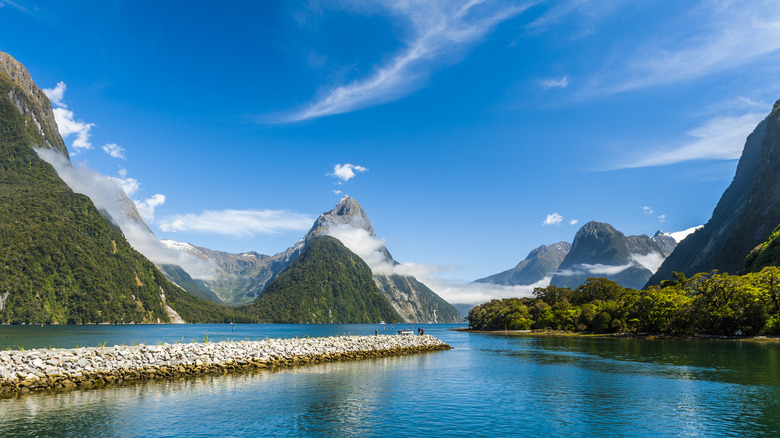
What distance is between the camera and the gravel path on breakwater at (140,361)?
40.4 meters

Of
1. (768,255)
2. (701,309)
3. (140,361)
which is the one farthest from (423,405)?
(768,255)

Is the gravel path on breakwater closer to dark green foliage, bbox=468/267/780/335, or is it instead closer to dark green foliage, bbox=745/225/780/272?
dark green foliage, bbox=468/267/780/335

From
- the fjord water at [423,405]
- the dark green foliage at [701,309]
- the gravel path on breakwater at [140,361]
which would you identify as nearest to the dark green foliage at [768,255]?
the dark green foliage at [701,309]

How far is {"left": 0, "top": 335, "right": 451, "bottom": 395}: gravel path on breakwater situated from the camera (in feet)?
133

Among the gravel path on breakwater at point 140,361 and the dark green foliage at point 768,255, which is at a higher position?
the dark green foliage at point 768,255

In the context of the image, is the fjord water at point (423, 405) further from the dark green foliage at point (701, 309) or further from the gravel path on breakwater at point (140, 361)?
the dark green foliage at point (701, 309)

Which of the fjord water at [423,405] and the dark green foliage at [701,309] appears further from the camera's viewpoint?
the dark green foliage at [701,309]

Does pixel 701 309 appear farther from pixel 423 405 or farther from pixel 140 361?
pixel 140 361

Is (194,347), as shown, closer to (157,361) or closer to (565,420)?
(157,361)

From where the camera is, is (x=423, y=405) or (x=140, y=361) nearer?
(x=423, y=405)

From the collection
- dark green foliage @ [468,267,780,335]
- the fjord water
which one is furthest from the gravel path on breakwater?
dark green foliage @ [468,267,780,335]

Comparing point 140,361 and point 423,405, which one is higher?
point 140,361

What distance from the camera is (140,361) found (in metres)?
48.2

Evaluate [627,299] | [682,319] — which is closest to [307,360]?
[682,319]
